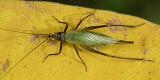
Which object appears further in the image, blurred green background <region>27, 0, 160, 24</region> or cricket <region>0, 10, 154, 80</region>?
blurred green background <region>27, 0, 160, 24</region>

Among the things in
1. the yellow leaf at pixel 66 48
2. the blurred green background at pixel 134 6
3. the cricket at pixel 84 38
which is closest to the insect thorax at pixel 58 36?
the cricket at pixel 84 38

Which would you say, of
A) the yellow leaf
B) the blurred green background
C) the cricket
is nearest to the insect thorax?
the cricket

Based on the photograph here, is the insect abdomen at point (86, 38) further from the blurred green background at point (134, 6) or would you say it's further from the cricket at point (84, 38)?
the blurred green background at point (134, 6)

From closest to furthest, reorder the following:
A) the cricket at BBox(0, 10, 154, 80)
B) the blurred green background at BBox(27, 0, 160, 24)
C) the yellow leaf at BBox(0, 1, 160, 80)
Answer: the yellow leaf at BBox(0, 1, 160, 80) → the cricket at BBox(0, 10, 154, 80) → the blurred green background at BBox(27, 0, 160, 24)

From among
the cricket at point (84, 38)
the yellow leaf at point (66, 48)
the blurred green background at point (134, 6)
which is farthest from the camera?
the blurred green background at point (134, 6)

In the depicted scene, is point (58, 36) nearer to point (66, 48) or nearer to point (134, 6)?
point (66, 48)

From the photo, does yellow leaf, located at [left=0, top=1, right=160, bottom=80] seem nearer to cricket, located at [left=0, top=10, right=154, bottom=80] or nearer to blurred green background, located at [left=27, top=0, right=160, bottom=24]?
cricket, located at [left=0, top=10, right=154, bottom=80]
